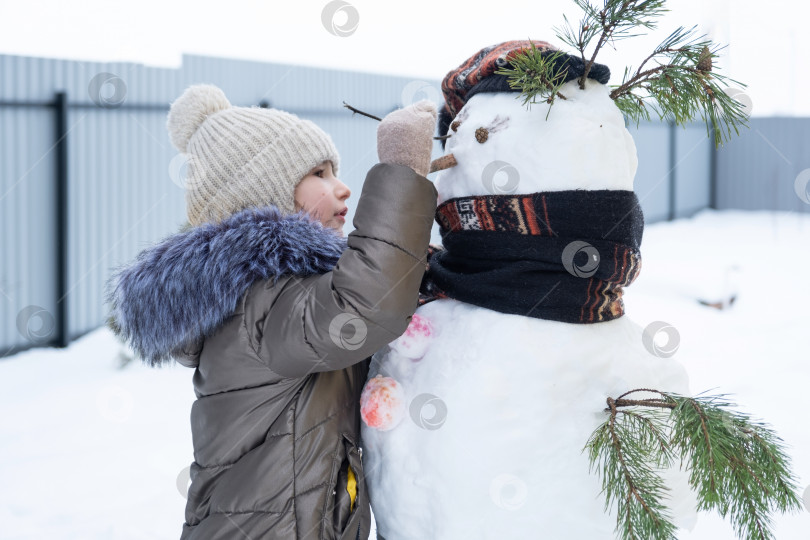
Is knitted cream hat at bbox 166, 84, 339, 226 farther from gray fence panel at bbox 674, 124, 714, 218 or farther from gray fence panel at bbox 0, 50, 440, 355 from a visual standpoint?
gray fence panel at bbox 674, 124, 714, 218

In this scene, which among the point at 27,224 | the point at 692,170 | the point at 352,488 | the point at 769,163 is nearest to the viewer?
the point at 352,488

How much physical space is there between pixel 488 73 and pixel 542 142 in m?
0.20

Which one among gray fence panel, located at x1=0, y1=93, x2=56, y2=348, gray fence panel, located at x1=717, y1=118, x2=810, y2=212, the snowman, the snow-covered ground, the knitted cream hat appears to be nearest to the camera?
the snowman

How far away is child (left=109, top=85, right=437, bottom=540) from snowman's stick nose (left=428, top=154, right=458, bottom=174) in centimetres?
6

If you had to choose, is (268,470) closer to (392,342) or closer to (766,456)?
(392,342)

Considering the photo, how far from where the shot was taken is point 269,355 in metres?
1.19

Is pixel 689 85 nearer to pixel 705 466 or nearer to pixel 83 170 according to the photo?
pixel 705 466

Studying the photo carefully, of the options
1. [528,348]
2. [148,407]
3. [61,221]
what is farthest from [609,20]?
[61,221]

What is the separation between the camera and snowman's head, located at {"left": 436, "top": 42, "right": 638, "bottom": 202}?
1062 mm

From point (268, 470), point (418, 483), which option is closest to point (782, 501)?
point (418, 483)

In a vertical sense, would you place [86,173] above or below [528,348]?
above

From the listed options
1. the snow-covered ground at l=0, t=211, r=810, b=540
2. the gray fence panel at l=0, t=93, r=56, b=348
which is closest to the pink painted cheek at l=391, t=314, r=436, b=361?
the snow-covered ground at l=0, t=211, r=810, b=540

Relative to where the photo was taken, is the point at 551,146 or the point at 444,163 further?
the point at 444,163

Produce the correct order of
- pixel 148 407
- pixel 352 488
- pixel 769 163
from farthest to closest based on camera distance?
pixel 769 163 < pixel 148 407 < pixel 352 488
